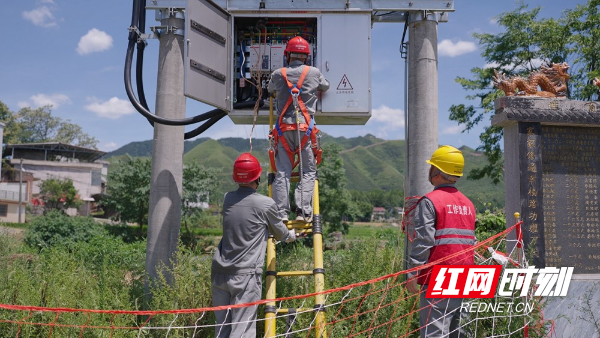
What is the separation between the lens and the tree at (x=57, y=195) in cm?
5506

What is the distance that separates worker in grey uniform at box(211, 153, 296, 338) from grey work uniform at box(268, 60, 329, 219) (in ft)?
1.93

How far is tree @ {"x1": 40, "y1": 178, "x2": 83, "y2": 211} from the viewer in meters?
55.1

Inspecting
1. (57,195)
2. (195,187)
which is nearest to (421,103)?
(195,187)

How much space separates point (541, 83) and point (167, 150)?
538 centimetres

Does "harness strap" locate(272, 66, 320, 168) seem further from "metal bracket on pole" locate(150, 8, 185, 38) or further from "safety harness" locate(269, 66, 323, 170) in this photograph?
"metal bracket on pole" locate(150, 8, 185, 38)

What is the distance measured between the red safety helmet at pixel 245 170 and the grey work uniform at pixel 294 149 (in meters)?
0.64

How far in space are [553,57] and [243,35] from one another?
1554 cm

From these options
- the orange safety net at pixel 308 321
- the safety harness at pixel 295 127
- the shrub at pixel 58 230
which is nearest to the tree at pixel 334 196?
the shrub at pixel 58 230

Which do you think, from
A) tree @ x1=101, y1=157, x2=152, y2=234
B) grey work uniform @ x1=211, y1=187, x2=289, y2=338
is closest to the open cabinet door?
grey work uniform @ x1=211, y1=187, x2=289, y2=338

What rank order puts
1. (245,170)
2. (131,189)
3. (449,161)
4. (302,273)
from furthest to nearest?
(131,189)
(302,273)
(245,170)
(449,161)

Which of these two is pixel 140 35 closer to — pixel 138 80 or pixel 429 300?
pixel 138 80

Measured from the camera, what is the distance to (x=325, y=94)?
6.65 metres

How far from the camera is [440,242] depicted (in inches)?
162

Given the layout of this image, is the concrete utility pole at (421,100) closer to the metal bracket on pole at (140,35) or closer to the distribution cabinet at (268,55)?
the distribution cabinet at (268,55)
